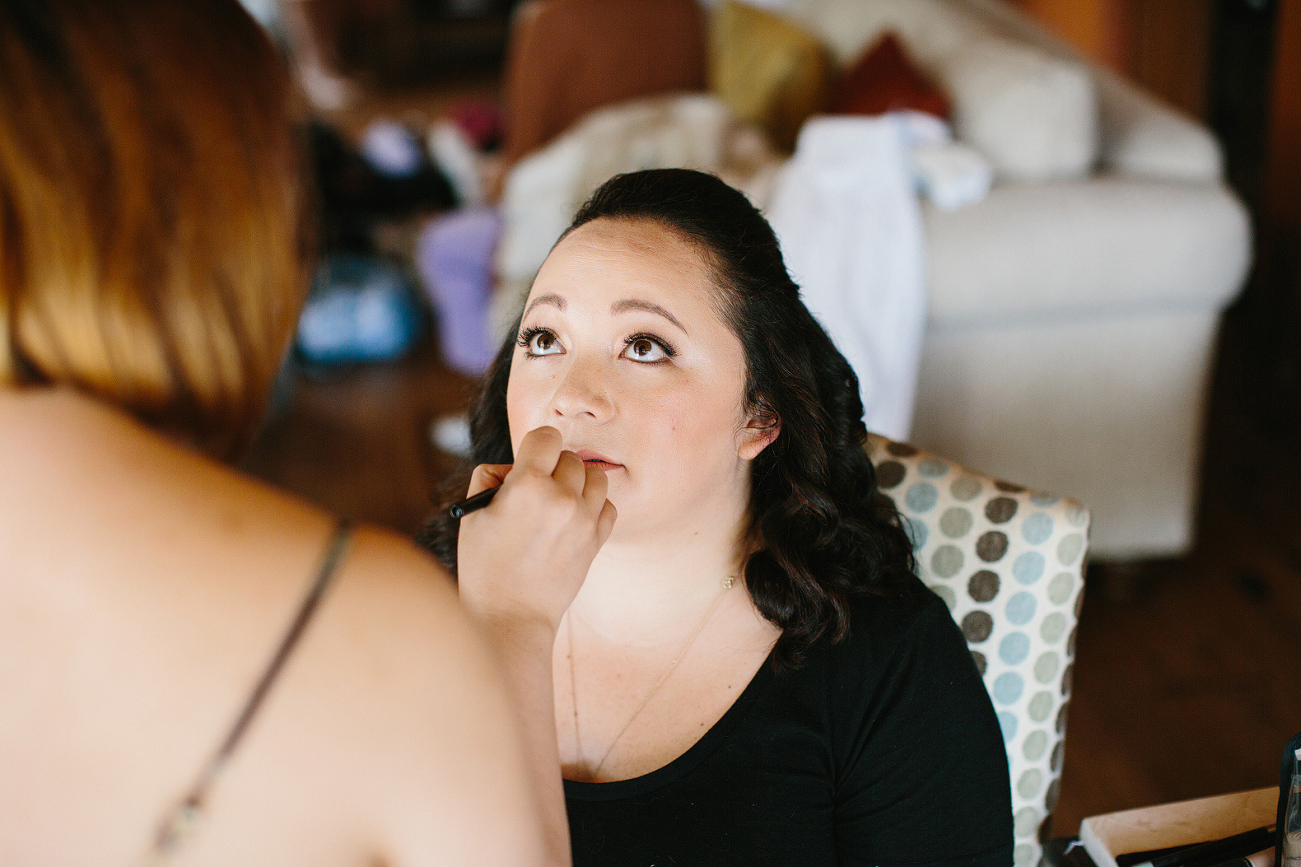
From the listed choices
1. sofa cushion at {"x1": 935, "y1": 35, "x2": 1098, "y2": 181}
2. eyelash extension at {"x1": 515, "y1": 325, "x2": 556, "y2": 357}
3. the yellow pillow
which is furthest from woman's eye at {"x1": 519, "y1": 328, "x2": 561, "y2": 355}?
the yellow pillow

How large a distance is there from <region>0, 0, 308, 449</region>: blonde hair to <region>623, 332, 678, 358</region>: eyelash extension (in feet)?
1.72

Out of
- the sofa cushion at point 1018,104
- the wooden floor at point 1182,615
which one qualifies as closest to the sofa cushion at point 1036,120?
the sofa cushion at point 1018,104

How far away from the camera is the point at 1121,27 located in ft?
13.9

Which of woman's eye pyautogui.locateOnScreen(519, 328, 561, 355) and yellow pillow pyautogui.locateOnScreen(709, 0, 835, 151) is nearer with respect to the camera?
woman's eye pyautogui.locateOnScreen(519, 328, 561, 355)

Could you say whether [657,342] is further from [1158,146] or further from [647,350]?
[1158,146]

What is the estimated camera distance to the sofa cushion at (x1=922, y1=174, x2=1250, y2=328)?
198cm

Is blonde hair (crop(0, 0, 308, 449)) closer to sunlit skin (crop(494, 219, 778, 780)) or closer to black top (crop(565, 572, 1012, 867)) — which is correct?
sunlit skin (crop(494, 219, 778, 780))

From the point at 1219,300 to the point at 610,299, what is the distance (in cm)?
159

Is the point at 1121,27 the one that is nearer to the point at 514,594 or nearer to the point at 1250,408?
the point at 1250,408

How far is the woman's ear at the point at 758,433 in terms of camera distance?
1.17 metres

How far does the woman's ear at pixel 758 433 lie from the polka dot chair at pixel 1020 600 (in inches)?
8.4

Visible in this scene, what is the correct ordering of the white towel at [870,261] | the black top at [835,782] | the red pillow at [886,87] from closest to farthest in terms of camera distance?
the black top at [835,782] < the white towel at [870,261] < the red pillow at [886,87]

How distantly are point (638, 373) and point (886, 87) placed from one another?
185 cm

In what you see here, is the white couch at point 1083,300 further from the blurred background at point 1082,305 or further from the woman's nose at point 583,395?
the woman's nose at point 583,395
